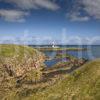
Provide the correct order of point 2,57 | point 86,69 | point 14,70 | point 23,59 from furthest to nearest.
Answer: point 23,59, point 2,57, point 14,70, point 86,69

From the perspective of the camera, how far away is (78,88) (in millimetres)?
21547

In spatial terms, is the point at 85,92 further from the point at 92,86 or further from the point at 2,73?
the point at 2,73

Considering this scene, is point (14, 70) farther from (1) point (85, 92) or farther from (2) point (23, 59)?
(1) point (85, 92)

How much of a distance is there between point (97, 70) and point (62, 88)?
4341 mm

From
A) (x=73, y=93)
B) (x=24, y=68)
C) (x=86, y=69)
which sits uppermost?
(x=86, y=69)

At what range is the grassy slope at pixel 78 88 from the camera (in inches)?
803

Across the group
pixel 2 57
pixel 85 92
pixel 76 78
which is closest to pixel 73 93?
pixel 85 92

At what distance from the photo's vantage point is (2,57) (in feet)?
292

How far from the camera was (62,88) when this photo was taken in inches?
882

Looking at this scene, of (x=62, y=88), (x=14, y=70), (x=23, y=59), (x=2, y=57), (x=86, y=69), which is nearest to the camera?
(x=62, y=88)

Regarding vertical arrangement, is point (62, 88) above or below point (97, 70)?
below

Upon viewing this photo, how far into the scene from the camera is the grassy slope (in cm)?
2041

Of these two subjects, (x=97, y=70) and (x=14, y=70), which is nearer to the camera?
(x=97, y=70)

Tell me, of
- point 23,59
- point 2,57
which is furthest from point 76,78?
point 23,59
